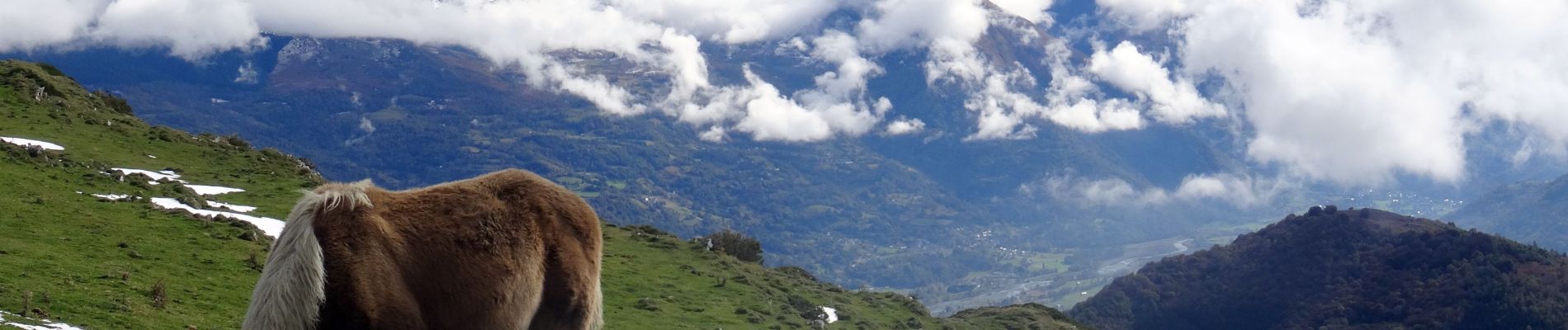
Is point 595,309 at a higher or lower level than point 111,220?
lower

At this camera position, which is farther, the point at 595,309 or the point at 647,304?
the point at 647,304

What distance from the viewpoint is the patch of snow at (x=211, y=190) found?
3553 cm

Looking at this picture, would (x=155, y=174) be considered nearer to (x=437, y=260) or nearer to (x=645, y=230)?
(x=645, y=230)

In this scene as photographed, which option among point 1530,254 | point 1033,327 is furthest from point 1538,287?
point 1033,327

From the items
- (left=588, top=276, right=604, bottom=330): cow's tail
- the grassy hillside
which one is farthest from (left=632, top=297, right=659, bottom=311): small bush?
(left=588, top=276, right=604, bottom=330): cow's tail

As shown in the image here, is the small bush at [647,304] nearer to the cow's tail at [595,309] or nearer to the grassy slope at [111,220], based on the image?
the grassy slope at [111,220]

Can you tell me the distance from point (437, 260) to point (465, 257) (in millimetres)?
250

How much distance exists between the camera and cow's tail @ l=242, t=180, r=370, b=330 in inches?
309

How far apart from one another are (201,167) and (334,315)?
36900 millimetres

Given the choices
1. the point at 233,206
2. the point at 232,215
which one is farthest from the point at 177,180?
the point at 232,215

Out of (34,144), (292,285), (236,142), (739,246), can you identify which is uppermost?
(236,142)

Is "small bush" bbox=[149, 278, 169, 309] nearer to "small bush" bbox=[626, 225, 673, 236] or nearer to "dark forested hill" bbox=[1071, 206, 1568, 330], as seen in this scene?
"small bush" bbox=[626, 225, 673, 236]

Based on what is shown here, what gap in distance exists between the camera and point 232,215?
Result: 31.7 metres

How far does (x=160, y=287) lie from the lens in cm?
1906
